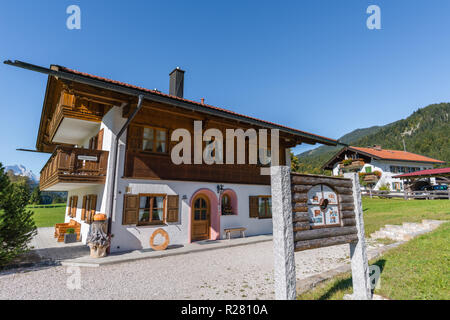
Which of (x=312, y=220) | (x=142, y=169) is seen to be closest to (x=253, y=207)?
(x=142, y=169)

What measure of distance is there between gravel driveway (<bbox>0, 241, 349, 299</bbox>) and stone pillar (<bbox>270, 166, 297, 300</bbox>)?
1329 millimetres

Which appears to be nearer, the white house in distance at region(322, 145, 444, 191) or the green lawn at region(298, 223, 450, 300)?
the green lawn at region(298, 223, 450, 300)

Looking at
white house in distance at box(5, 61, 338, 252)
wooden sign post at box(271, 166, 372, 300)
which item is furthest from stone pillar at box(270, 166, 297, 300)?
white house in distance at box(5, 61, 338, 252)

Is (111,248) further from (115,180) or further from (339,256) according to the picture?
(339,256)

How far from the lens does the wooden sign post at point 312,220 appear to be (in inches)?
141

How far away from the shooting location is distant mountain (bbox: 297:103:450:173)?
2894 inches

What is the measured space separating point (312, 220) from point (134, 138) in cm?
769

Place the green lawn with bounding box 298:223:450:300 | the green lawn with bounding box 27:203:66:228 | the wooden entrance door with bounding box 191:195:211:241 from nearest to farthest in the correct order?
the green lawn with bounding box 298:223:450:300 → the wooden entrance door with bounding box 191:195:211:241 → the green lawn with bounding box 27:203:66:228

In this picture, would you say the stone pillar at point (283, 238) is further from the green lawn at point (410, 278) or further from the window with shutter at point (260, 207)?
the window with shutter at point (260, 207)

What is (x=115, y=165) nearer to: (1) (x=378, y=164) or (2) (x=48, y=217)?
(2) (x=48, y=217)

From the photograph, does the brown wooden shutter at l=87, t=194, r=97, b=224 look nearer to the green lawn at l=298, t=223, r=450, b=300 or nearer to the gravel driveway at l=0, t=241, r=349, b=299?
the gravel driveway at l=0, t=241, r=349, b=299

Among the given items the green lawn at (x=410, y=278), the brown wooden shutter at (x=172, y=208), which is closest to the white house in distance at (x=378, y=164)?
the green lawn at (x=410, y=278)
